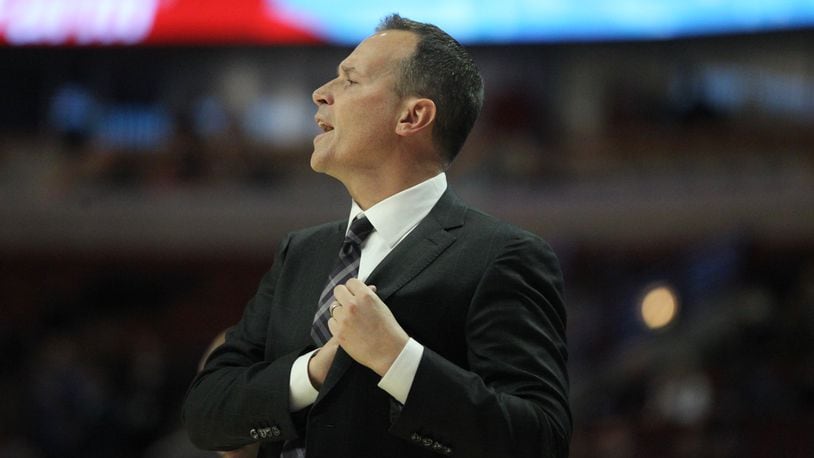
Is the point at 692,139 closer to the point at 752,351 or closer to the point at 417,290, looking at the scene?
the point at 752,351

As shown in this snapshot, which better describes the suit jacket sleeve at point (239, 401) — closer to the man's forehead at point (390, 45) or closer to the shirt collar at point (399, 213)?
the shirt collar at point (399, 213)

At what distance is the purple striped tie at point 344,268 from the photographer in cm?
207

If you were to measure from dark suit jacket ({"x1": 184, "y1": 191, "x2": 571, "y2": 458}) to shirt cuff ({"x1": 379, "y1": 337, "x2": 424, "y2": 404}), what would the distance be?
0.04 ft

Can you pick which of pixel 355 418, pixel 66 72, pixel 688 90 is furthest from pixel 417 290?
pixel 66 72

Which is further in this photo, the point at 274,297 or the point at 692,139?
the point at 692,139

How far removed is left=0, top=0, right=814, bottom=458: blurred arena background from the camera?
11078 millimetres

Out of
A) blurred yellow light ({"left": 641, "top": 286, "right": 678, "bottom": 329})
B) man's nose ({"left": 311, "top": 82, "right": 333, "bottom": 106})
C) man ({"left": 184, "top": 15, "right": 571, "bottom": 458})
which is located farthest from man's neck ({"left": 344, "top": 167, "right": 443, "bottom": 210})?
blurred yellow light ({"left": 641, "top": 286, "right": 678, "bottom": 329})

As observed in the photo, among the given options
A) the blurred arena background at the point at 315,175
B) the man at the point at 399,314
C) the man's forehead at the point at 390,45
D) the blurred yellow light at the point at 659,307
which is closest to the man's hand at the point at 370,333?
the man at the point at 399,314

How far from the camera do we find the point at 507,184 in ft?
37.8

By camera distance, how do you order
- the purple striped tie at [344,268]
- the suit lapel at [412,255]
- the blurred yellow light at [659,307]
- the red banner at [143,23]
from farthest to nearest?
1. the red banner at [143,23]
2. the blurred yellow light at [659,307]
3. the purple striped tie at [344,268]
4. the suit lapel at [412,255]

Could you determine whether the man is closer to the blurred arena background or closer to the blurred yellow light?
the blurred arena background

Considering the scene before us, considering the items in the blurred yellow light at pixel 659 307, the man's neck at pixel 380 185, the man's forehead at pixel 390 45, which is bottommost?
the blurred yellow light at pixel 659 307

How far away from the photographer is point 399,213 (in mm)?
2107

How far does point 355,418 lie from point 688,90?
10701mm
